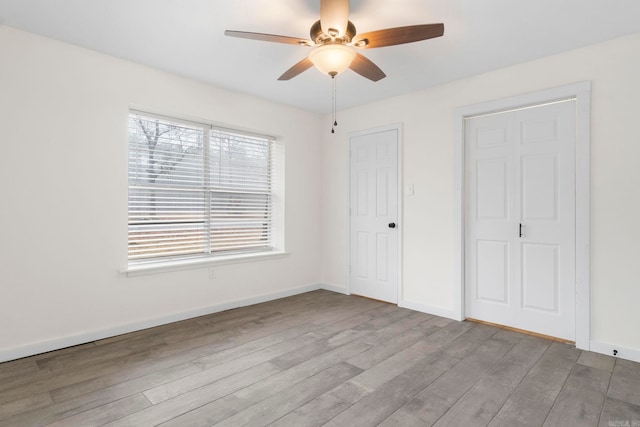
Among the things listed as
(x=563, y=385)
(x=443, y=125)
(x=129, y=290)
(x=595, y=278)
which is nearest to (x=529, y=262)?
(x=595, y=278)

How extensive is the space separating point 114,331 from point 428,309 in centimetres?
318

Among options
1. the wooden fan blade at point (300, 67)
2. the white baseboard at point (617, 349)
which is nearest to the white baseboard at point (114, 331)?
the wooden fan blade at point (300, 67)

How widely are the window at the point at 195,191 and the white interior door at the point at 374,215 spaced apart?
3.82 feet

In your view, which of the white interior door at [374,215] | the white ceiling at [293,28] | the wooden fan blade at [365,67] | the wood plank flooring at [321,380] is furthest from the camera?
the white interior door at [374,215]

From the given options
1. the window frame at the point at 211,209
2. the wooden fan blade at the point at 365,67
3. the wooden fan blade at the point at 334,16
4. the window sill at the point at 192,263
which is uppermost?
the wooden fan blade at the point at 334,16

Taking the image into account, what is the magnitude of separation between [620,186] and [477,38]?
1.64 metres

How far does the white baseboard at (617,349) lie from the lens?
8.63 ft

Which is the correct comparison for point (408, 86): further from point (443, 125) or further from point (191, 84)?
point (191, 84)

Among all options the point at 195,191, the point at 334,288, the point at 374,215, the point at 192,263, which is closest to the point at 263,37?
the point at 195,191

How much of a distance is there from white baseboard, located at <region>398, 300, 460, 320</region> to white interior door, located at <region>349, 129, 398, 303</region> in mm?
162

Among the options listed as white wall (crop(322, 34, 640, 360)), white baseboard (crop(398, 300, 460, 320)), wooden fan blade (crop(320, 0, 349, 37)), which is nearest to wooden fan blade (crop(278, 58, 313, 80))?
wooden fan blade (crop(320, 0, 349, 37))

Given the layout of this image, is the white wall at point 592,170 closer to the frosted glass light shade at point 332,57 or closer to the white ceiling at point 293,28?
the white ceiling at point 293,28

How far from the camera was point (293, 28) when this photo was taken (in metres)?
2.58

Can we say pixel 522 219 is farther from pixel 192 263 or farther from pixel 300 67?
pixel 192 263
